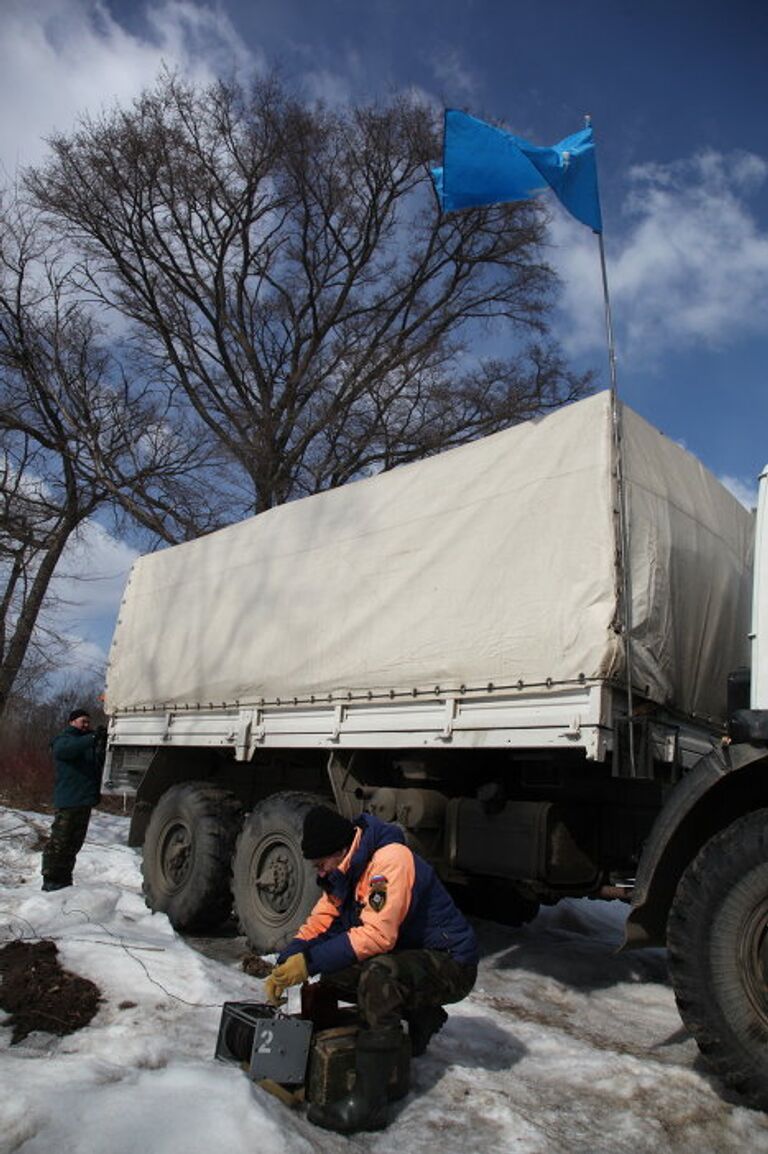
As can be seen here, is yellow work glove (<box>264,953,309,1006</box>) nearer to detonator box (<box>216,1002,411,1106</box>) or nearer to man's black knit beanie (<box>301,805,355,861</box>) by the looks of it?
detonator box (<box>216,1002,411,1106</box>)

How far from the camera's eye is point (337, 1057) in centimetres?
345

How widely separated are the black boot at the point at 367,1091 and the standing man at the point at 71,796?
199 inches

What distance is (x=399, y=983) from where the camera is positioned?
363 cm

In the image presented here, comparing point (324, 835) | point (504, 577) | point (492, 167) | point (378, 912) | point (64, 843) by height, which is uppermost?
point (492, 167)

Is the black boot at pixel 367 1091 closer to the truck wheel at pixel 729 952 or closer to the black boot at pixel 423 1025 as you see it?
the black boot at pixel 423 1025

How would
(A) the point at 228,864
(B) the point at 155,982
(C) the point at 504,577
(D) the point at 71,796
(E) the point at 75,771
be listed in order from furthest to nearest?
(E) the point at 75,771, (D) the point at 71,796, (A) the point at 228,864, (C) the point at 504,577, (B) the point at 155,982

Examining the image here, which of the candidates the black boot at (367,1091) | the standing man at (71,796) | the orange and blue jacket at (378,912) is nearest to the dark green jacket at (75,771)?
the standing man at (71,796)

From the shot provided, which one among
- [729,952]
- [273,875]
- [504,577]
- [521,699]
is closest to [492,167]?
[504,577]

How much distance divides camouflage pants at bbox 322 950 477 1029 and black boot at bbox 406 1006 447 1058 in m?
0.07

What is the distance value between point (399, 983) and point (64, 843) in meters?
5.27

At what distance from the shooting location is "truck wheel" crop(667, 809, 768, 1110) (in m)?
3.60

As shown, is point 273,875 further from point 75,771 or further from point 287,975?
point 287,975

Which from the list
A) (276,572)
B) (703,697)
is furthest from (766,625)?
(276,572)

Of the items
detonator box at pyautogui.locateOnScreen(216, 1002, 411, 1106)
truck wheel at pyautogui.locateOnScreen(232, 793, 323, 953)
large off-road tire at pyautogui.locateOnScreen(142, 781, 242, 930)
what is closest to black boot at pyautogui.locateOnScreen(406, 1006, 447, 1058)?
detonator box at pyautogui.locateOnScreen(216, 1002, 411, 1106)
